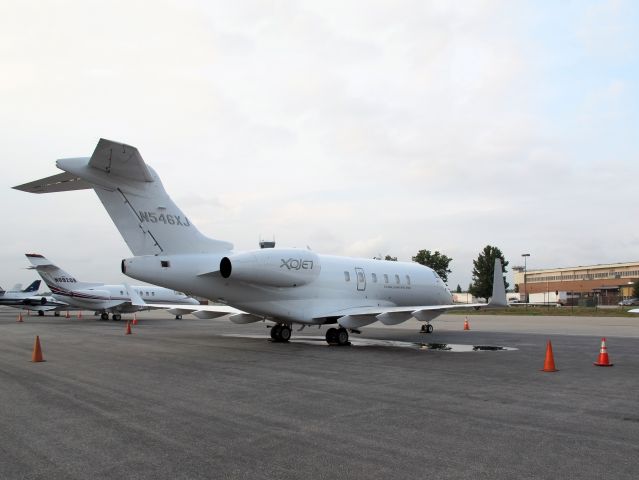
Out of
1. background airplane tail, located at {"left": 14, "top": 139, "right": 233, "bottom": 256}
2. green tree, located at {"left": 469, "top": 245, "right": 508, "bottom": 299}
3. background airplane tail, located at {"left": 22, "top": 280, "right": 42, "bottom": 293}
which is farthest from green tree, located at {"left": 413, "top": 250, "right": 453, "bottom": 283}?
background airplane tail, located at {"left": 14, "top": 139, "right": 233, "bottom": 256}

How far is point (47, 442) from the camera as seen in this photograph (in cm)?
584

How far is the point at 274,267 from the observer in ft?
56.2

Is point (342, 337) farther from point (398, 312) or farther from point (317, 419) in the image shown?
point (317, 419)

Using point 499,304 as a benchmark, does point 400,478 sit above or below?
below

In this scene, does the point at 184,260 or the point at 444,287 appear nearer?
the point at 184,260

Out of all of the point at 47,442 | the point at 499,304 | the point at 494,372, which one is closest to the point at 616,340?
the point at 499,304

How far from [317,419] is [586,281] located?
12351 centimetres

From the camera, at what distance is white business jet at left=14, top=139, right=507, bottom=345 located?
13898 mm

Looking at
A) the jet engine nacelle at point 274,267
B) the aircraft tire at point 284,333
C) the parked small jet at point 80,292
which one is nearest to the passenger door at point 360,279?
the jet engine nacelle at point 274,267

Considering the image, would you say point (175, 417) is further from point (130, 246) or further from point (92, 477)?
point (130, 246)

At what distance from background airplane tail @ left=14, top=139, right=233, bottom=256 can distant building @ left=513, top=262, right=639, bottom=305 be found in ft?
307

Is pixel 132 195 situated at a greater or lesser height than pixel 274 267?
greater

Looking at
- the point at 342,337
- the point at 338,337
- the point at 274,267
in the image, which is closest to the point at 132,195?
the point at 274,267

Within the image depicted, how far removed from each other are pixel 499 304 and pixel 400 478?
13399 millimetres
